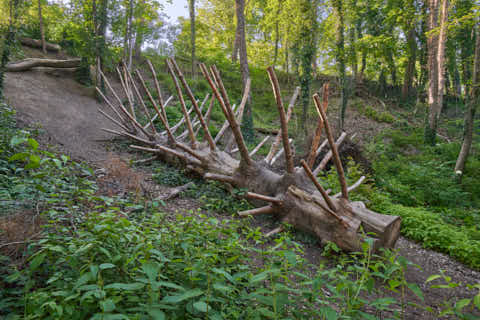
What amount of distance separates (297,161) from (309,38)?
609 cm

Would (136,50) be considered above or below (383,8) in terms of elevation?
below

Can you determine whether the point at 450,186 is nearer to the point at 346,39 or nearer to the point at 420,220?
the point at 420,220

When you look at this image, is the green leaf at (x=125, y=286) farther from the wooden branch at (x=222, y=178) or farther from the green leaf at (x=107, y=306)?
the wooden branch at (x=222, y=178)

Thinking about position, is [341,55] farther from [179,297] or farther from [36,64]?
[36,64]

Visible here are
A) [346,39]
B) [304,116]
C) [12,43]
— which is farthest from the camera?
[346,39]

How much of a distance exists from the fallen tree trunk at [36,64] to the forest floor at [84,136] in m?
0.24

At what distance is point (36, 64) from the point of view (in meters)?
10.5

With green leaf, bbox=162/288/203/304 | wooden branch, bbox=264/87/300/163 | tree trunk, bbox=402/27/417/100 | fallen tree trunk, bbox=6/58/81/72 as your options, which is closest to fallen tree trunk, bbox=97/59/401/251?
wooden branch, bbox=264/87/300/163

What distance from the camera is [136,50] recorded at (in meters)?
17.6

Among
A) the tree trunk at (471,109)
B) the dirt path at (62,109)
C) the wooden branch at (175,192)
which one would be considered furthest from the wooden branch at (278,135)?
the tree trunk at (471,109)

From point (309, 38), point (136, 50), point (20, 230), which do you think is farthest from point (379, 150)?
point (136, 50)

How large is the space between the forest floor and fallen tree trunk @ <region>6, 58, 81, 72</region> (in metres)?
0.24

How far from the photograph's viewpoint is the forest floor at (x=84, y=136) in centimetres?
340

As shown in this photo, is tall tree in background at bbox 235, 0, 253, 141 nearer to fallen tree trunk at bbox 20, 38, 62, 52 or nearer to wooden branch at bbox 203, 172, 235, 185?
wooden branch at bbox 203, 172, 235, 185
